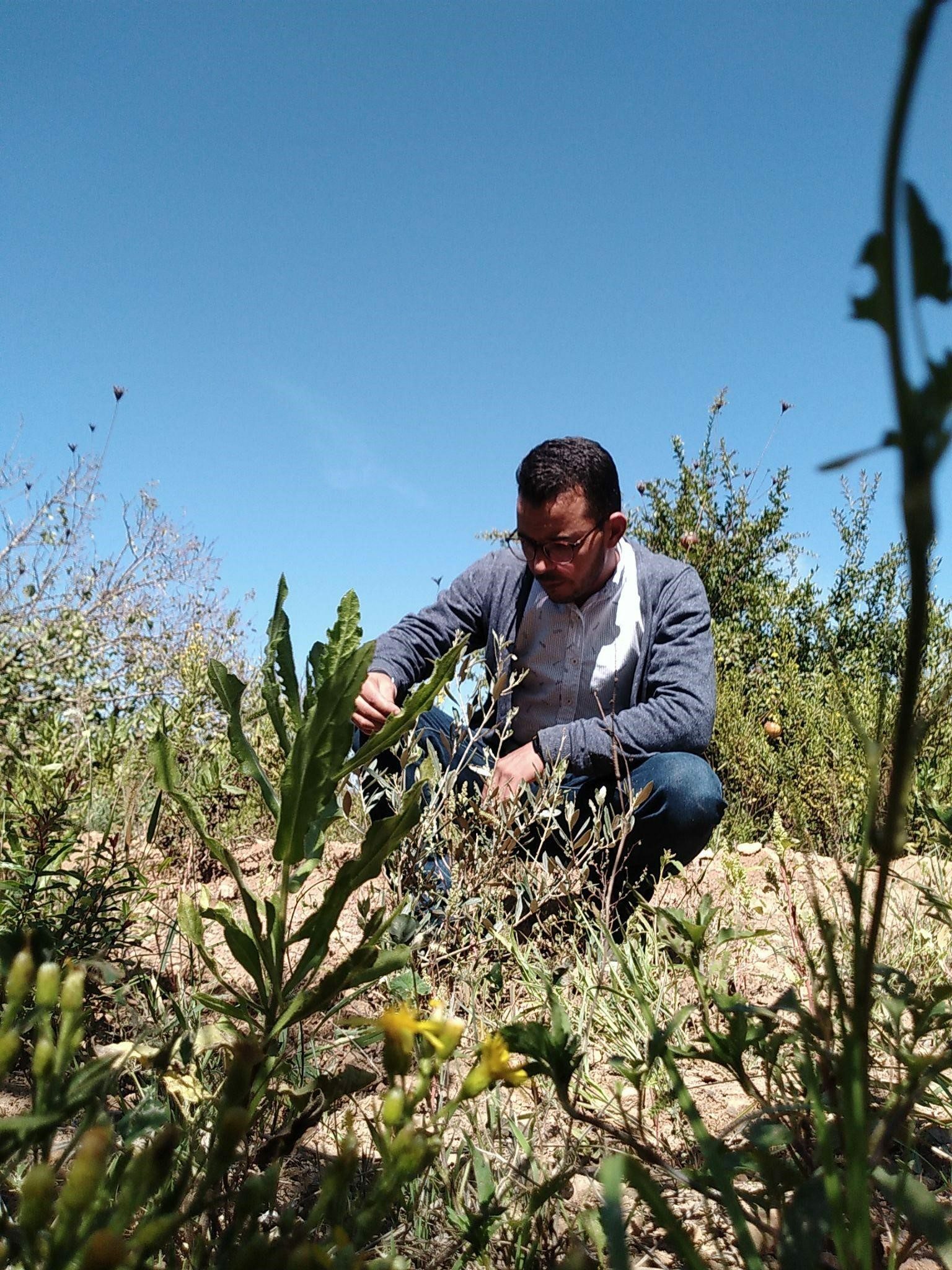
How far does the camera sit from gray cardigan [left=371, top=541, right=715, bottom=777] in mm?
2936

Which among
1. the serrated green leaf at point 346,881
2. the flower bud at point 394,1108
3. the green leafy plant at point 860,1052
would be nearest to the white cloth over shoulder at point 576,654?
the green leafy plant at point 860,1052

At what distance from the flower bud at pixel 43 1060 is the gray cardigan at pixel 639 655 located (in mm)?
2023

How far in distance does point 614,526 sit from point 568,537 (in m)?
0.25

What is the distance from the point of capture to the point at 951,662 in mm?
1174

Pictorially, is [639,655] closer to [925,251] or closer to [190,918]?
[190,918]

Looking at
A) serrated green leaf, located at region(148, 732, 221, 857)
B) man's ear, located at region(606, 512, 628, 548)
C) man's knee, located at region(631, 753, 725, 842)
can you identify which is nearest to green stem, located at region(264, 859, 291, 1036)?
serrated green leaf, located at region(148, 732, 221, 857)

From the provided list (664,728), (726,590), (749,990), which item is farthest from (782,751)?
(749,990)

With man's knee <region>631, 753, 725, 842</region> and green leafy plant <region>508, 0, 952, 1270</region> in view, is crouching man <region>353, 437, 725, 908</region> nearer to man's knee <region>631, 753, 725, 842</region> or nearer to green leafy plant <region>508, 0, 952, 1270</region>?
man's knee <region>631, 753, 725, 842</region>

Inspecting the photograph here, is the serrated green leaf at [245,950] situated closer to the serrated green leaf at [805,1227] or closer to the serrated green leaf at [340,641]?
the serrated green leaf at [340,641]

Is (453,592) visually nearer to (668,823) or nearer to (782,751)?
(668,823)

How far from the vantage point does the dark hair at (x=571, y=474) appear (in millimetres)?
3207

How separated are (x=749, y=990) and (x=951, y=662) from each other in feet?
4.19

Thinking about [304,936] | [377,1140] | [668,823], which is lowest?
[377,1140]

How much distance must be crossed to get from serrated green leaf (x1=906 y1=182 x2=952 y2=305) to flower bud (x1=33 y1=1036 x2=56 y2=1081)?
80cm
